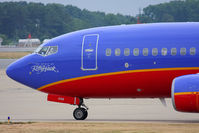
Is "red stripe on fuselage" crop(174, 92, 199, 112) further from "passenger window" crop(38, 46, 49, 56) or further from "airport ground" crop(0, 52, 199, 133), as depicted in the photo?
"passenger window" crop(38, 46, 49, 56)

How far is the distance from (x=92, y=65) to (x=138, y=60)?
1.86 metres

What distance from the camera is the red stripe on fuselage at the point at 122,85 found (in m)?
23.7

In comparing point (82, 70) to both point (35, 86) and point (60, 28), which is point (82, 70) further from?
point (60, 28)

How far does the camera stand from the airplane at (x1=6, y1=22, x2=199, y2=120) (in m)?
23.6

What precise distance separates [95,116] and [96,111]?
2001mm

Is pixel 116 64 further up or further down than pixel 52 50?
further down

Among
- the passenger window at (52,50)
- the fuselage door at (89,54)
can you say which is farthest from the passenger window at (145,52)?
the passenger window at (52,50)

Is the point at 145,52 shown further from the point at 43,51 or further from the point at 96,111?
the point at 96,111

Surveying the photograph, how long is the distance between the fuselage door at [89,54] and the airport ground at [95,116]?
2.14 m

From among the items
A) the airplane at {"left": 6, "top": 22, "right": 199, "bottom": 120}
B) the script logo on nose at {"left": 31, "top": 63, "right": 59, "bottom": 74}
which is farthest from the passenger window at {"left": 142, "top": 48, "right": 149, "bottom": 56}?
the script logo on nose at {"left": 31, "top": 63, "right": 59, "bottom": 74}

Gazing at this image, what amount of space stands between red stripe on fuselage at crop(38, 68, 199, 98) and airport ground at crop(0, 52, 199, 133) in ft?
3.52

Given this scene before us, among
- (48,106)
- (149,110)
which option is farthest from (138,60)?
(48,106)

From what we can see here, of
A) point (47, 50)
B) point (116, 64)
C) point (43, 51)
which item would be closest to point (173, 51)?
point (116, 64)

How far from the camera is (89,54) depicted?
80.8 feet
